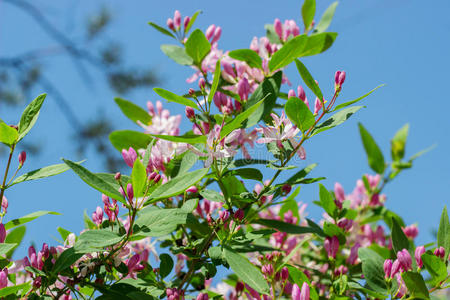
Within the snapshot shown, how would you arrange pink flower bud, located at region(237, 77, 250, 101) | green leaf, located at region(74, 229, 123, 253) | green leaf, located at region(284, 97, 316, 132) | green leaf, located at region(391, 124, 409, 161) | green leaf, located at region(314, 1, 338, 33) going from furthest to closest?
green leaf, located at region(391, 124, 409, 161) < green leaf, located at region(314, 1, 338, 33) < pink flower bud, located at region(237, 77, 250, 101) < green leaf, located at region(284, 97, 316, 132) < green leaf, located at region(74, 229, 123, 253)

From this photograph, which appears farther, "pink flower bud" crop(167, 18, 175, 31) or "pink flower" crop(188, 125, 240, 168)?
"pink flower bud" crop(167, 18, 175, 31)

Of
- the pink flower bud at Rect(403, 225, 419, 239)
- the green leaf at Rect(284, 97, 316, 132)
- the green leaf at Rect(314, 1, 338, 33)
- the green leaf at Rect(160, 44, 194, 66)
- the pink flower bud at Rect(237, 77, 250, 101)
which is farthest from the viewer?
the pink flower bud at Rect(403, 225, 419, 239)

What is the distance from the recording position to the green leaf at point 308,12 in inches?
48.0

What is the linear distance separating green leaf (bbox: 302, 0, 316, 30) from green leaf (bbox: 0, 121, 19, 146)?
2.57ft

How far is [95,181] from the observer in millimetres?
724

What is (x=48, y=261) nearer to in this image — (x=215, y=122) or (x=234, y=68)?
(x=215, y=122)

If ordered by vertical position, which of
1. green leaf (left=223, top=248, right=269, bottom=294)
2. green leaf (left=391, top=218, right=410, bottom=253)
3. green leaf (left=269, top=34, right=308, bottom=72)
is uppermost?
green leaf (left=269, top=34, right=308, bottom=72)

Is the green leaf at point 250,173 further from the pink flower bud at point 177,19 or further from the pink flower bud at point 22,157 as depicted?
the pink flower bud at point 177,19

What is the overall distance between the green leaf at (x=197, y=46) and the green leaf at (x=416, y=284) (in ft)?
2.04

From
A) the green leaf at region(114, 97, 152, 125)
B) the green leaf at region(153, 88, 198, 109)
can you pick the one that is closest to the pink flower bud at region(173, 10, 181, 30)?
the green leaf at region(114, 97, 152, 125)

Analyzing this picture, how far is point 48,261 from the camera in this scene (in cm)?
79

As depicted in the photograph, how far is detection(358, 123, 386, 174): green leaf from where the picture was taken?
60.1 inches

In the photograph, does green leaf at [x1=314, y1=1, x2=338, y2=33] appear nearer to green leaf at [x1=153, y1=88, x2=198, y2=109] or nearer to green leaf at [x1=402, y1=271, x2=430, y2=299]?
green leaf at [x1=153, y1=88, x2=198, y2=109]

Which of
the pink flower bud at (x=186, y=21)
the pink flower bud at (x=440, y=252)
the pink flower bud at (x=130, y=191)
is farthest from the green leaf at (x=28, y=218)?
the pink flower bud at (x=440, y=252)
